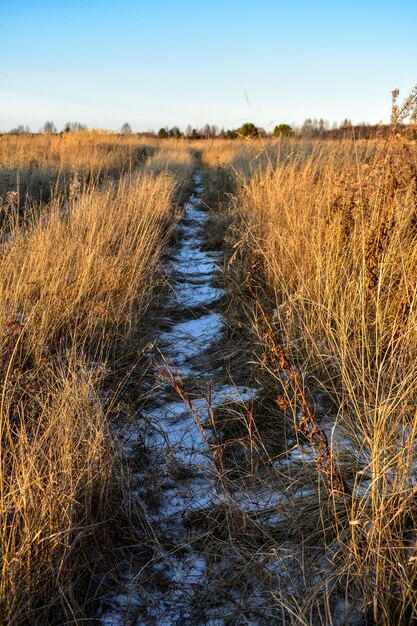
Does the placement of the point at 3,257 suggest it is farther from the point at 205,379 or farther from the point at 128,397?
the point at 205,379

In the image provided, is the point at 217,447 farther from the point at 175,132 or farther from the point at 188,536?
the point at 175,132

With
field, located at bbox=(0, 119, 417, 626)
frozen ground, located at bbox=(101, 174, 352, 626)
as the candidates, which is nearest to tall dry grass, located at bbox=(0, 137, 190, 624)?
field, located at bbox=(0, 119, 417, 626)

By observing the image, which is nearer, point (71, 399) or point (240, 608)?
point (240, 608)

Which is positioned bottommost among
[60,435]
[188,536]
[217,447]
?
[188,536]

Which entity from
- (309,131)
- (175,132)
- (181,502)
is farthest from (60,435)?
(175,132)

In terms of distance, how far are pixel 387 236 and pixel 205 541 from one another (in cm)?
169

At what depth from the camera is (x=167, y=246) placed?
233 inches

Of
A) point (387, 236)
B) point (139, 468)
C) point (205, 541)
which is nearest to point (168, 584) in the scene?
point (205, 541)

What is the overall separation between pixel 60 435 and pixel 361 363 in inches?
49.5

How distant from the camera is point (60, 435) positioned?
1.68 m

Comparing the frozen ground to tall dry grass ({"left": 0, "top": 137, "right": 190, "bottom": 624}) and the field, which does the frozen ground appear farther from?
tall dry grass ({"left": 0, "top": 137, "right": 190, "bottom": 624})

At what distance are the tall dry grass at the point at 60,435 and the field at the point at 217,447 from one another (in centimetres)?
1

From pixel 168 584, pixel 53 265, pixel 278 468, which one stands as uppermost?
pixel 53 265

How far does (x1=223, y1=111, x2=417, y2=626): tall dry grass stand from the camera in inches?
52.6
